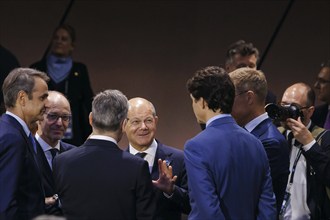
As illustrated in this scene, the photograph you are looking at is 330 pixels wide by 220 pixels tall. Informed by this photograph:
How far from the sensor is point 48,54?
7.49 m

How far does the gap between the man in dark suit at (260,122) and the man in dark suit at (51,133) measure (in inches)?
40.0

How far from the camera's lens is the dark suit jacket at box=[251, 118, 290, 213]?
4.93 metres

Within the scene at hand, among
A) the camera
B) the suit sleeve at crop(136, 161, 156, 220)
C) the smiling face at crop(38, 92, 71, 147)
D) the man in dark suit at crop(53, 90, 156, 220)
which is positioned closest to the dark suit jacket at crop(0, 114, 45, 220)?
the man in dark suit at crop(53, 90, 156, 220)

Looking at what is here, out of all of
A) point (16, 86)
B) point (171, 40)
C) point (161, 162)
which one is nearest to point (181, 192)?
point (161, 162)

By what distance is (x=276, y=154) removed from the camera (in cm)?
494

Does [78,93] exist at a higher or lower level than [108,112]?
lower

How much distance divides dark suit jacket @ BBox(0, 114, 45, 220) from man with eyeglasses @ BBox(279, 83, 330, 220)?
58.8 inches

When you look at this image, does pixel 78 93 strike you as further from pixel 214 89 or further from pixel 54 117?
pixel 214 89

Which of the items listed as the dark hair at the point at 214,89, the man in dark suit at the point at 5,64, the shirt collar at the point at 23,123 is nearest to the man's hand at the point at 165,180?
the dark hair at the point at 214,89

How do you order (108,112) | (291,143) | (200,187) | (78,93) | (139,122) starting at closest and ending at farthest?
(200,187), (108,112), (139,122), (291,143), (78,93)

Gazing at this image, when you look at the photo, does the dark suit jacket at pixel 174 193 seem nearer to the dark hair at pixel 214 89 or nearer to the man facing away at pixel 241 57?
the dark hair at pixel 214 89

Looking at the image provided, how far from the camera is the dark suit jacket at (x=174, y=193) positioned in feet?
15.9

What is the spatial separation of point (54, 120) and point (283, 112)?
128 cm

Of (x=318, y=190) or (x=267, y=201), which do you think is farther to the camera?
(x=318, y=190)
